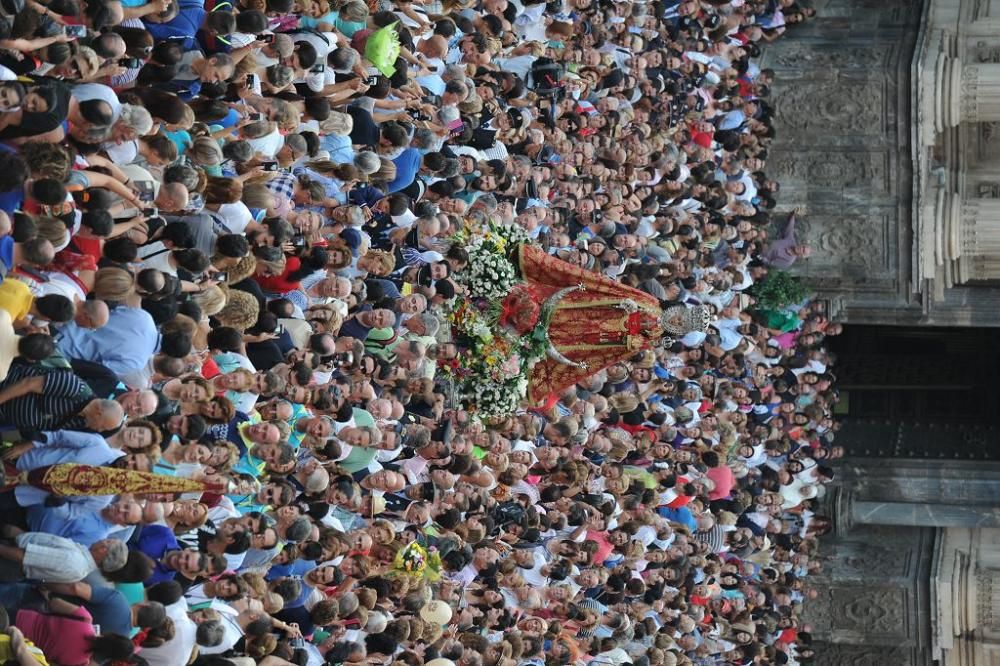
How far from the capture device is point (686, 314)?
9375 mm

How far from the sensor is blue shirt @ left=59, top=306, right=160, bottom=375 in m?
6.88

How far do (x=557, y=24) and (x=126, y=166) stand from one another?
5.51 meters

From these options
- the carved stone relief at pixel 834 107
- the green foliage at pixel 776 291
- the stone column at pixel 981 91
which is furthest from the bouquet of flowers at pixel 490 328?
the stone column at pixel 981 91

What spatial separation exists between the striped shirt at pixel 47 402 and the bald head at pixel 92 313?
248mm

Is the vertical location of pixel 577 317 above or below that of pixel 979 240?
below

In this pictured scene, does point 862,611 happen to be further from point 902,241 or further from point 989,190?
point 989,190

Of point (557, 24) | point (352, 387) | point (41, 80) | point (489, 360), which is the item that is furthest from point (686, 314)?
point (41, 80)

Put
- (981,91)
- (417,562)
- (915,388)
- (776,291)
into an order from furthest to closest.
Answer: (915,388) < (981,91) < (776,291) < (417,562)

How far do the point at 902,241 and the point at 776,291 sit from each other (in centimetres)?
169

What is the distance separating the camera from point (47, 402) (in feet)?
21.8

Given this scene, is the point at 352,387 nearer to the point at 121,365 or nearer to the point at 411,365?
the point at 411,365

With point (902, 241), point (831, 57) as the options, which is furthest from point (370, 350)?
point (831, 57)

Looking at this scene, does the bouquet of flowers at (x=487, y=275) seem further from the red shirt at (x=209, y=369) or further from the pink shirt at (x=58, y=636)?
the pink shirt at (x=58, y=636)

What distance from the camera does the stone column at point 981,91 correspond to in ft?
49.9
